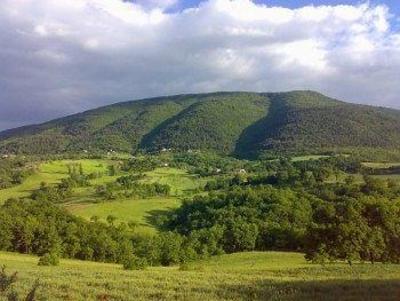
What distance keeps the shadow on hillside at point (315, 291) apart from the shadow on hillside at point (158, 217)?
125 meters

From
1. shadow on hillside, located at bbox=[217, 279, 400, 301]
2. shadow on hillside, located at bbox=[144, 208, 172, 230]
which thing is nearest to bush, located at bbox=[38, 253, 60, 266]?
shadow on hillside, located at bbox=[217, 279, 400, 301]

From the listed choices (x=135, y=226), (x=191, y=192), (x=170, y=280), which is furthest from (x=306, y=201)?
(x=170, y=280)

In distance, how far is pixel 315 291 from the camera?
76.3 ft

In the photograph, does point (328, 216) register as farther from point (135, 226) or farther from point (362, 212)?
point (135, 226)

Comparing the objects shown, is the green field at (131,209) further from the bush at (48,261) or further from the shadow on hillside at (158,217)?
the bush at (48,261)

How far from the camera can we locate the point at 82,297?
2111cm

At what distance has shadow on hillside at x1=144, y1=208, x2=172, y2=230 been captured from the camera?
15025 cm

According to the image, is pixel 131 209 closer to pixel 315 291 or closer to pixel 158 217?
pixel 158 217

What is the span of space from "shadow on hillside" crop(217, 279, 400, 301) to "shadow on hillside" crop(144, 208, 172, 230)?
125m

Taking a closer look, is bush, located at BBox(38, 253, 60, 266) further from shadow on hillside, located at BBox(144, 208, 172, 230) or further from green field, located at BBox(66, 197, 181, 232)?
shadow on hillside, located at BBox(144, 208, 172, 230)

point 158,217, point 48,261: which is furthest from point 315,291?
point 158,217

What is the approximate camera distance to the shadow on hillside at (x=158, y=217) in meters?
150

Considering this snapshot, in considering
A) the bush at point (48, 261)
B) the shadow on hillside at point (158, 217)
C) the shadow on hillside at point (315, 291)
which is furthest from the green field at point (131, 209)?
the shadow on hillside at point (315, 291)

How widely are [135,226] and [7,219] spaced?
47.8 m
